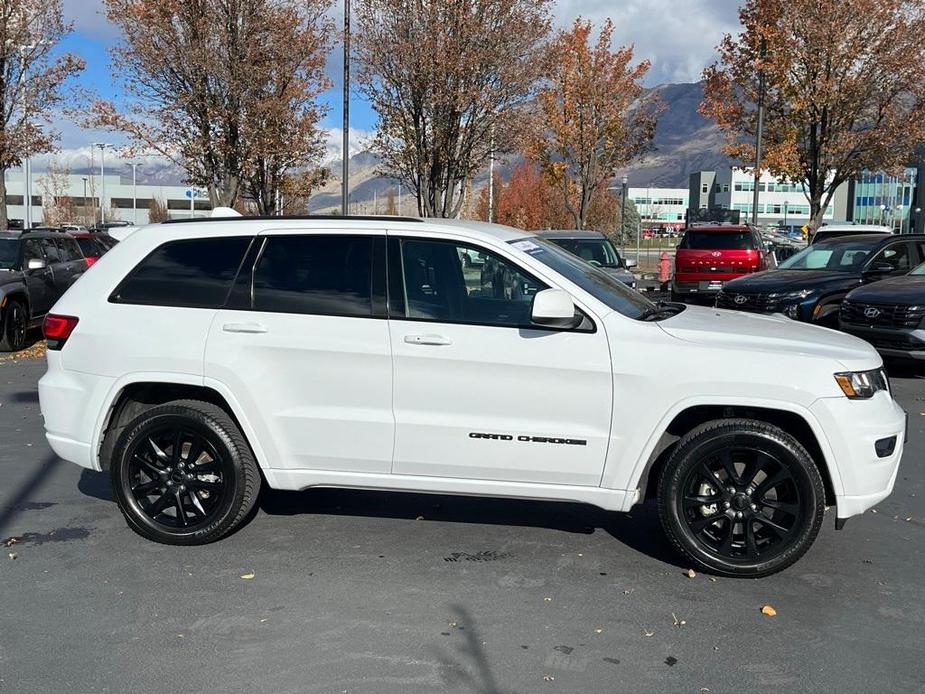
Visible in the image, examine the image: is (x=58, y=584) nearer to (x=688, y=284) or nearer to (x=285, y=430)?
(x=285, y=430)

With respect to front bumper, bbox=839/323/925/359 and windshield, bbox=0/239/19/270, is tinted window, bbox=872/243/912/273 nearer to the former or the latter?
front bumper, bbox=839/323/925/359

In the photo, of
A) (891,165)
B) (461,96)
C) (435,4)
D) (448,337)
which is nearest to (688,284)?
(461,96)

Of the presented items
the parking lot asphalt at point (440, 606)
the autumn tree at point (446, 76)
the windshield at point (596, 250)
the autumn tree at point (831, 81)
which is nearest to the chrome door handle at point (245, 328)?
the parking lot asphalt at point (440, 606)

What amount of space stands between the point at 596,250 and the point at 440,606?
1284cm

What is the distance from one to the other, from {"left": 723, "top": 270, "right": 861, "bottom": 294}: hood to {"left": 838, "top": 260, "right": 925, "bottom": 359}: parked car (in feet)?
6.04

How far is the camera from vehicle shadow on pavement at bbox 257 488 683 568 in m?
5.54

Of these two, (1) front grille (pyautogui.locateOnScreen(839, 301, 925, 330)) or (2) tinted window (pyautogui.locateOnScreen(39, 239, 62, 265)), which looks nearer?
(1) front grille (pyautogui.locateOnScreen(839, 301, 925, 330))

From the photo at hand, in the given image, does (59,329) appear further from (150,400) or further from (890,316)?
(890,316)

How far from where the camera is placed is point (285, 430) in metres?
4.96

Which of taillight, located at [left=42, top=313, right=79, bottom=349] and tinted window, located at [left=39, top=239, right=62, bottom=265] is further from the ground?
tinted window, located at [left=39, top=239, right=62, bottom=265]

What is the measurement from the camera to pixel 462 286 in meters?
4.98

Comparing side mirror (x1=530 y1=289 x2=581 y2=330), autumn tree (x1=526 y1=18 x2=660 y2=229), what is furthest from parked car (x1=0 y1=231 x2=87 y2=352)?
autumn tree (x1=526 y1=18 x2=660 y2=229)

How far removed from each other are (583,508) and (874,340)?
6496 millimetres

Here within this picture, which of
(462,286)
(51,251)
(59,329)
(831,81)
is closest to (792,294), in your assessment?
(462,286)
